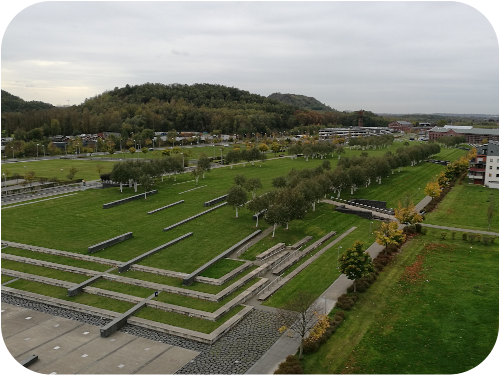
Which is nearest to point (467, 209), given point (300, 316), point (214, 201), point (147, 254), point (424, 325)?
point (214, 201)

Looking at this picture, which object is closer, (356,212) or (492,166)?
(356,212)

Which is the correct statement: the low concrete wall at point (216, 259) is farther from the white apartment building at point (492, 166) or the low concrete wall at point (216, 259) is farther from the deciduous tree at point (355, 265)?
the white apartment building at point (492, 166)

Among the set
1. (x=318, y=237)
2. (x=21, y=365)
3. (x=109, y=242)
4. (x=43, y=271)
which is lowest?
(x=21, y=365)

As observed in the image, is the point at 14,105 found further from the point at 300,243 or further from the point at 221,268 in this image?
the point at 221,268

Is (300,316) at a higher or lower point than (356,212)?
lower

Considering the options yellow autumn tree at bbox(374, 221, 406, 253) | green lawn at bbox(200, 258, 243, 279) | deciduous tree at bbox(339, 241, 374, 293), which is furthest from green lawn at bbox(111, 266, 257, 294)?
yellow autumn tree at bbox(374, 221, 406, 253)

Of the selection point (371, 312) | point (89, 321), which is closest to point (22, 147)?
point (89, 321)

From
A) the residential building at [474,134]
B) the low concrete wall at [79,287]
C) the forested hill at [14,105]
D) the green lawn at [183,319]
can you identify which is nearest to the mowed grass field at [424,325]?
the green lawn at [183,319]
